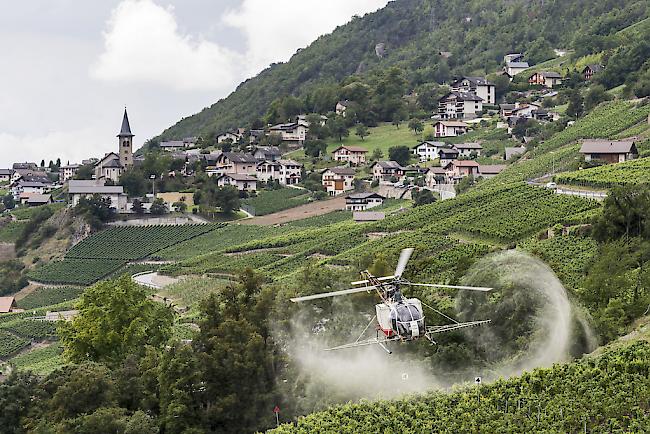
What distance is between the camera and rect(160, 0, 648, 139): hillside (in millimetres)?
116562

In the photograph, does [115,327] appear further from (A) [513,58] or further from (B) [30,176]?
(A) [513,58]

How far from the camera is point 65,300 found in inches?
2447

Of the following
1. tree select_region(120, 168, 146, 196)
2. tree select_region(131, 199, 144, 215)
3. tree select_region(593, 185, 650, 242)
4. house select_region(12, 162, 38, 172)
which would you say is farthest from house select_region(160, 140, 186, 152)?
tree select_region(593, 185, 650, 242)

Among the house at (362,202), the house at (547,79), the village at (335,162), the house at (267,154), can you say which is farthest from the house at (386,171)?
the house at (547,79)

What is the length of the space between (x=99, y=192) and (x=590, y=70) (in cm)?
4951

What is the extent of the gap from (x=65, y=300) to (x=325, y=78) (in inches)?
3717

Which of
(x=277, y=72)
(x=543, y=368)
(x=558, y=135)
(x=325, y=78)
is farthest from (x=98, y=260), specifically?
(x=277, y=72)

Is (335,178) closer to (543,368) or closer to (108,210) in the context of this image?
(108,210)

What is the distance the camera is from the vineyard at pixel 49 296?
62.5 metres

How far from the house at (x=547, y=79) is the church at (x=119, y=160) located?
43.3 m

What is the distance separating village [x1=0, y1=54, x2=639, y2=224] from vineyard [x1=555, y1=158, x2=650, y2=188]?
638 inches

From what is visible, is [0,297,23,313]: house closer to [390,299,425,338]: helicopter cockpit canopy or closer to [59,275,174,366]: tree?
[59,275,174,366]: tree

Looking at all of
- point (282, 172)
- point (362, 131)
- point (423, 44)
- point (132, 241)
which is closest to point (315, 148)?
point (362, 131)

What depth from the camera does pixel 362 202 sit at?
71.8 meters
